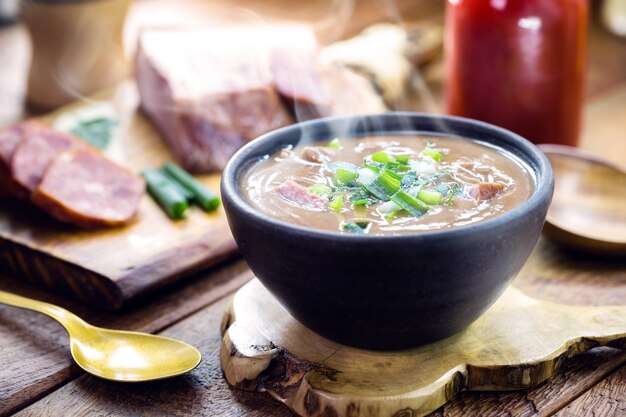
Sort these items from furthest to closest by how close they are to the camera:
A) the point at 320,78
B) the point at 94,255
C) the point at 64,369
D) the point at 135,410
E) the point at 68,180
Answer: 1. the point at 320,78
2. the point at 68,180
3. the point at 94,255
4. the point at 64,369
5. the point at 135,410

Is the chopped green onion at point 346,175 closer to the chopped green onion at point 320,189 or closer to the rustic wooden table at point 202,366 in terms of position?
the chopped green onion at point 320,189

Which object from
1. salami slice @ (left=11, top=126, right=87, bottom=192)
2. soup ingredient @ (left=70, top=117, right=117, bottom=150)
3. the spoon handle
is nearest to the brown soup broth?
the spoon handle

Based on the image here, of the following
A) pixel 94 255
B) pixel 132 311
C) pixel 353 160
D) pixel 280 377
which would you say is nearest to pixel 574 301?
pixel 353 160

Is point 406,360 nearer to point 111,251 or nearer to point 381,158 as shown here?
point 381,158

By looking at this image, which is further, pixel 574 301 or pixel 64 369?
pixel 574 301

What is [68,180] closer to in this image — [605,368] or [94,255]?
[94,255]

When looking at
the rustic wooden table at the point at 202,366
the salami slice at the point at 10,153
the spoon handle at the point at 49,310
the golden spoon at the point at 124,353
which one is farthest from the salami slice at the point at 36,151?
the golden spoon at the point at 124,353
